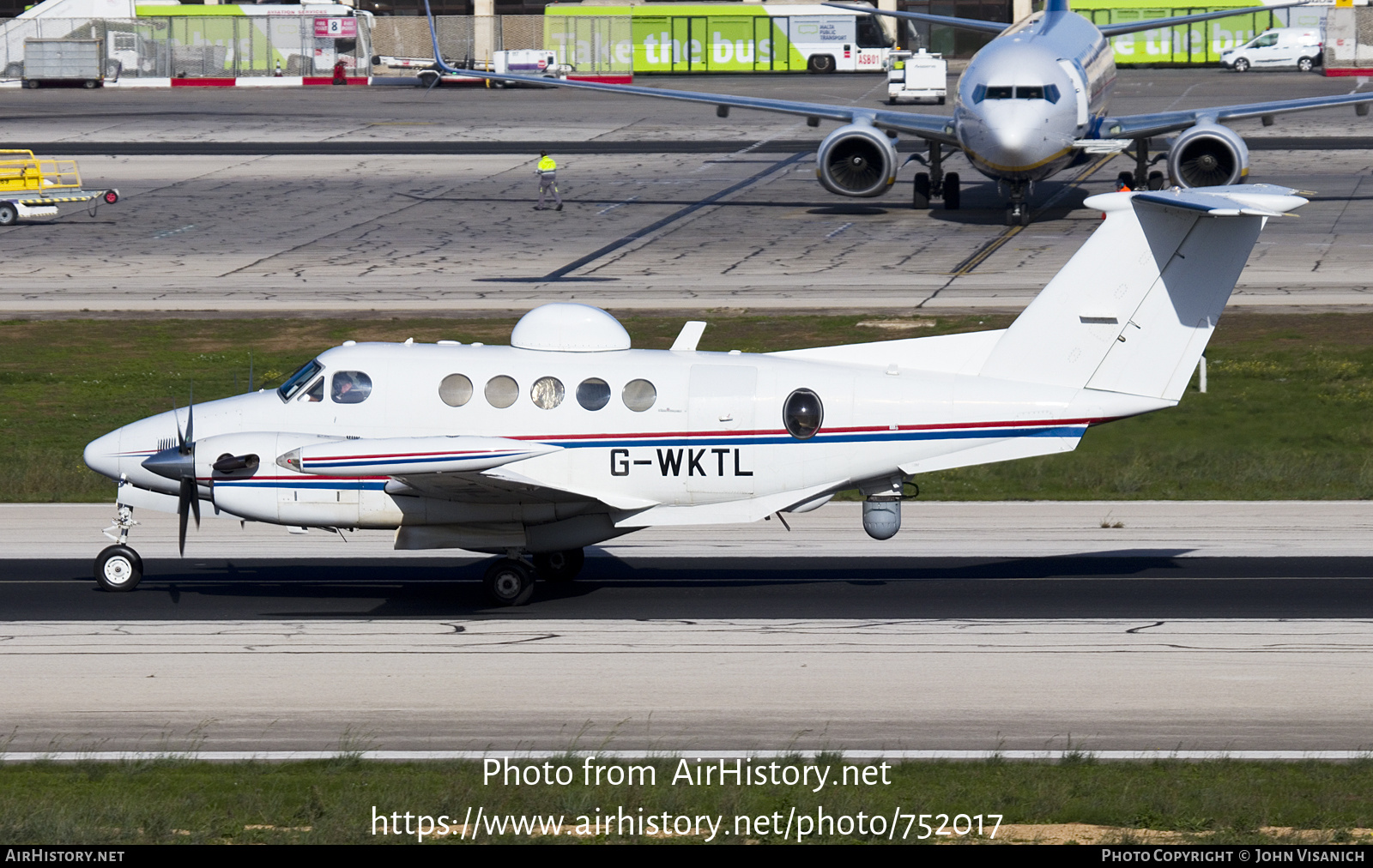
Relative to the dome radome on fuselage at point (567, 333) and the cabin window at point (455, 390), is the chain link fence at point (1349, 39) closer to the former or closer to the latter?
the dome radome on fuselage at point (567, 333)

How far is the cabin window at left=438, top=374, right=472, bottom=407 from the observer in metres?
18.9

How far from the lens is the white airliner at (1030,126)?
1774 inches

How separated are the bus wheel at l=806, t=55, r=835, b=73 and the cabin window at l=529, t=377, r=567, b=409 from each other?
288 ft

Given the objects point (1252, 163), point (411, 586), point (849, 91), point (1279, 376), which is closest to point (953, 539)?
point (411, 586)

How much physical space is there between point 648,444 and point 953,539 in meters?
6.12

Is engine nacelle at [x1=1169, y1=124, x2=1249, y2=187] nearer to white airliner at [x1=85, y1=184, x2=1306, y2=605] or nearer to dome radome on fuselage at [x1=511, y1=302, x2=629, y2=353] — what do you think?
white airliner at [x1=85, y1=184, x2=1306, y2=605]

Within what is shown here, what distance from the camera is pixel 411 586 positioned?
20453mm

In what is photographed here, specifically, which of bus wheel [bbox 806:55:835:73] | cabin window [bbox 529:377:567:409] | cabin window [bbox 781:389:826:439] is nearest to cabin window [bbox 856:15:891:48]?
bus wheel [bbox 806:55:835:73]

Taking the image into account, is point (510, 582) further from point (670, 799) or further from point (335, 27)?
point (335, 27)

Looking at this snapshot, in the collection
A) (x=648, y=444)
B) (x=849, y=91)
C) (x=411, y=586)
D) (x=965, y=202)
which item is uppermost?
(x=849, y=91)

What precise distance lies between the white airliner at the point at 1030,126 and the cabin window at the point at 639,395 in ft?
85.9

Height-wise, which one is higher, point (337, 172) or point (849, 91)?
point (849, 91)

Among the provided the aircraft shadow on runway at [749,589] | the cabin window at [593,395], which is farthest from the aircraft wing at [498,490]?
the aircraft shadow on runway at [749,589]

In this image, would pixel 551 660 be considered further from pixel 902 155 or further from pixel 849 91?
pixel 849 91
